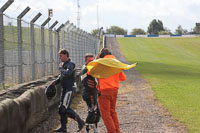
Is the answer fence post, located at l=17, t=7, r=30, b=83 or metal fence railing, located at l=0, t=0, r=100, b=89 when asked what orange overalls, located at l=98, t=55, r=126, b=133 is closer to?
metal fence railing, located at l=0, t=0, r=100, b=89

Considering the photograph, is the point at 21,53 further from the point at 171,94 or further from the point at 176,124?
the point at 171,94

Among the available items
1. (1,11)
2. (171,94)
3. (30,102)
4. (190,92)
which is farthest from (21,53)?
(190,92)

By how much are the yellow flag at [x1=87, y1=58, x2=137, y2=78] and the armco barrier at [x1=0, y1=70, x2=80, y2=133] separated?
1267mm

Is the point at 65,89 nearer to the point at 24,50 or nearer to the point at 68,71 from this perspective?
the point at 68,71

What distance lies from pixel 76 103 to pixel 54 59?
4243 millimetres

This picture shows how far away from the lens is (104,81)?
6.66m

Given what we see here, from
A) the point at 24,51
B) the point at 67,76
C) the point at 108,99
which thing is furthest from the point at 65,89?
the point at 24,51

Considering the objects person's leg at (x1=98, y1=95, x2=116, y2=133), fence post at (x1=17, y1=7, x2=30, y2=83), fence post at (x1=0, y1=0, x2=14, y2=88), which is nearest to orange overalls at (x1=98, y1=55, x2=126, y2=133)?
person's leg at (x1=98, y1=95, x2=116, y2=133)

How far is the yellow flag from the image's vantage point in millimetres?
6590

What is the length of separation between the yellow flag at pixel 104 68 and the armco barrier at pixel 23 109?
127 cm

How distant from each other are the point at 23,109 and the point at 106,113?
1437 millimetres

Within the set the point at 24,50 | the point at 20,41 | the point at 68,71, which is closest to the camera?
the point at 68,71

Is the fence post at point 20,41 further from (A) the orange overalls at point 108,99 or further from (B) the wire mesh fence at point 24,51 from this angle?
(A) the orange overalls at point 108,99

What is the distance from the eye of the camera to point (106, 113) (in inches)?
258
